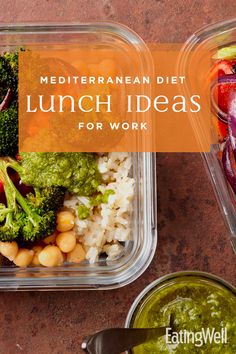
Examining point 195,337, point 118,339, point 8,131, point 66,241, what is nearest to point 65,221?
point 66,241

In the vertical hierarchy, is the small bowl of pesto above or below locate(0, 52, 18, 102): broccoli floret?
below

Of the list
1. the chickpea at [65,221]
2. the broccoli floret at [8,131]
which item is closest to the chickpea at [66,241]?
the chickpea at [65,221]

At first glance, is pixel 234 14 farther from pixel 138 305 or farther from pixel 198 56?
pixel 138 305

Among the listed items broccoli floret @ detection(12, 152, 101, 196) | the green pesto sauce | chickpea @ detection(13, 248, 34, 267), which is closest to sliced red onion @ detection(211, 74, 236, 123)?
broccoli floret @ detection(12, 152, 101, 196)

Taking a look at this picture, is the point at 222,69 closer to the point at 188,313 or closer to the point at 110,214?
the point at 110,214

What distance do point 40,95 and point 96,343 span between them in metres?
0.93

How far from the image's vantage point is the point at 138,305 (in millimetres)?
2283

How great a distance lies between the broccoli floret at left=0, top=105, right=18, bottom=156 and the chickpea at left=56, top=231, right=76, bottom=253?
36cm

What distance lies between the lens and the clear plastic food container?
2354mm

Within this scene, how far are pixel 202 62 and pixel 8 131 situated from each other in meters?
0.74

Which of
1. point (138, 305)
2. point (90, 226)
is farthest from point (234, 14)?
point (138, 305)

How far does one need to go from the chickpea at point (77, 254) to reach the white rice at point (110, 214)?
17mm

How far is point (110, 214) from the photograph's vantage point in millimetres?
2336

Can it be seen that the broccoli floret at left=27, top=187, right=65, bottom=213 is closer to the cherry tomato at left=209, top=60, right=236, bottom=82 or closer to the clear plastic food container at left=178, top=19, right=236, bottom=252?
the clear plastic food container at left=178, top=19, right=236, bottom=252
